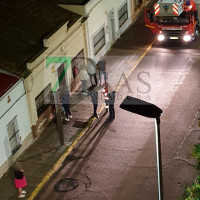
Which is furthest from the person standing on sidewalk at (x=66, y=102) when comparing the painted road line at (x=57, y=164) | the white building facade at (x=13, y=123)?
the white building facade at (x=13, y=123)

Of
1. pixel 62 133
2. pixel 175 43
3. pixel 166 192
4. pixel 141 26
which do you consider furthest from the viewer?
pixel 141 26

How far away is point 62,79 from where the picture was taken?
2727 centimetres

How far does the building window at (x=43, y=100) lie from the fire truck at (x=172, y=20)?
382 inches

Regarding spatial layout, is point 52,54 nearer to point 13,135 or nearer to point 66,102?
point 66,102

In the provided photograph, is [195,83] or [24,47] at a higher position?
[24,47]

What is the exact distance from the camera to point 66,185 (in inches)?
851

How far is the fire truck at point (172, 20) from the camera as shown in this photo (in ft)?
105

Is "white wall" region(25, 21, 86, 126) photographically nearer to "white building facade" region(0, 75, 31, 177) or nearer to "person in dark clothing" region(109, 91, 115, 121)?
"white building facade" region(0, 75, 31, 177)

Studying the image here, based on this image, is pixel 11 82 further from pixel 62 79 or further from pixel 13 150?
pixel 62 79

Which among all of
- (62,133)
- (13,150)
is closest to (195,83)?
(62,133)

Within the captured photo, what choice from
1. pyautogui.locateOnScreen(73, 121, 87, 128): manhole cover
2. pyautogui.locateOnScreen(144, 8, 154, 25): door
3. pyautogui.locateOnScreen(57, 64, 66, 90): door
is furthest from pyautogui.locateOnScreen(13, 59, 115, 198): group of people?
pyautogui.locateOnScreen(144, 8, 154, 25): door

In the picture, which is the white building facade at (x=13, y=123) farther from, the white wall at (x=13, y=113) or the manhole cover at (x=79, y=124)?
the manhole cover at (x=79, y=124)

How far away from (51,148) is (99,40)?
30.5ft

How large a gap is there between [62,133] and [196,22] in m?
13.5
